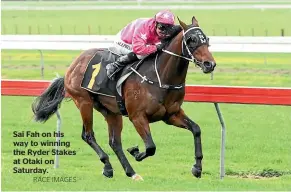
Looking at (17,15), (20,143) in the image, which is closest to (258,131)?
(20,143)

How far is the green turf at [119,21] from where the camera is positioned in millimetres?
34219

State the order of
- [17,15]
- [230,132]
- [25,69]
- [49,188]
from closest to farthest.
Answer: [49,188] < [230,132] < [25,69] < [17,15]

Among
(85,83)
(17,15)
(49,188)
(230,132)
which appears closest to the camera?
(49,188)

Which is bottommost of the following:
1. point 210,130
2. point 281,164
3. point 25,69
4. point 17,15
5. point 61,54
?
point 17,15

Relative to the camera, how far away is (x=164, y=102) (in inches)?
357

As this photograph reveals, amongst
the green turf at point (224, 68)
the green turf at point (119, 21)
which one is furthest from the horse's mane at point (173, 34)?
the green turf at point (119, 21)

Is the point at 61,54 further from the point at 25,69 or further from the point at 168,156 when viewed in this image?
the point at 168,156

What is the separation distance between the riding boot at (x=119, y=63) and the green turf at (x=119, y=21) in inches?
850

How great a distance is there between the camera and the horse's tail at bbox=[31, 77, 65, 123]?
10391mm

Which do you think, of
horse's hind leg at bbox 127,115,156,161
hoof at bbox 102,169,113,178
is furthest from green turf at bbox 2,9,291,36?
horse's hind leg at bbox 127,115,156,161

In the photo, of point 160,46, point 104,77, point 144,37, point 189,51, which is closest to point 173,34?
point 160,46

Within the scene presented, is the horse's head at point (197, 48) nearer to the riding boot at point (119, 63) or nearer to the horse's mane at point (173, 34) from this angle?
the horse's mane at point (173, 34)

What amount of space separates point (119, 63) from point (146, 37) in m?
0.41

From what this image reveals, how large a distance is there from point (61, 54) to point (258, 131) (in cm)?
1456
